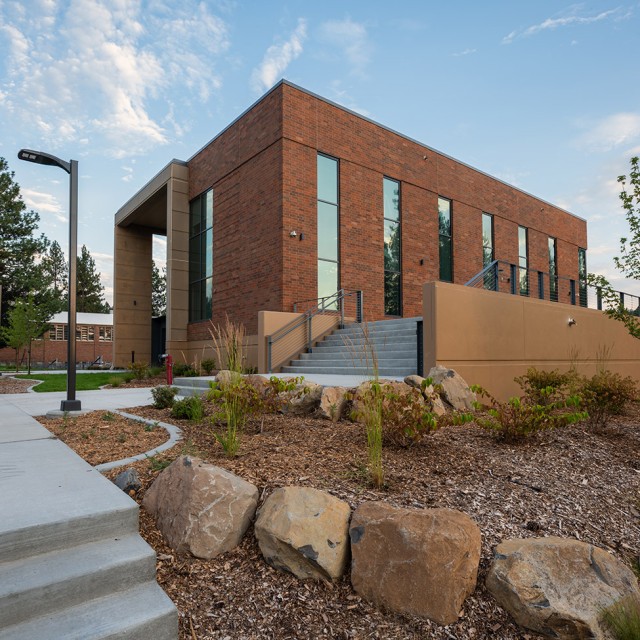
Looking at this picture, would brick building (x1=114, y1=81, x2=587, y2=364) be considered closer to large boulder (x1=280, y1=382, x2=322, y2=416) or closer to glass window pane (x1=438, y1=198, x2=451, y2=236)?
glass window pane (x1=438, y1=198, x2=451, y2=236)

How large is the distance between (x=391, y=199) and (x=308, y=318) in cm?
592

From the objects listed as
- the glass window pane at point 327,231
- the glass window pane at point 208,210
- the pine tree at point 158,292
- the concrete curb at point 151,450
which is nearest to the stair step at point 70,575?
the concrete curb at point 151,450

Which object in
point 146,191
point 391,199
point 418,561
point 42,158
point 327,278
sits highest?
point 146,191

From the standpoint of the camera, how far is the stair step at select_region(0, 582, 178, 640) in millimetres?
1933

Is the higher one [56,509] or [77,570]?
[56,509]

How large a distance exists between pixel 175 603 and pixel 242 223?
13.6 meters

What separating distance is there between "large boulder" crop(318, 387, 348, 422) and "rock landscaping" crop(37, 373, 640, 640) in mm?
1721

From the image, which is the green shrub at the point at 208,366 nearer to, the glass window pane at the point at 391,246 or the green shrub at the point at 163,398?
the glass window pane at the point at 391,246

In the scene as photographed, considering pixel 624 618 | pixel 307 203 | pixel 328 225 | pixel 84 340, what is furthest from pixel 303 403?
pixel 84 340

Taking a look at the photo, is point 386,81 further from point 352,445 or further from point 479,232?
point 479,232

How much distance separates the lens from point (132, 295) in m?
22.3

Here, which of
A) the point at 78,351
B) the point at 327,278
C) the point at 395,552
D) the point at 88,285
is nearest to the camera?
the point at 395,552

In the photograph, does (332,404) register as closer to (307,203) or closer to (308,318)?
(308,318)

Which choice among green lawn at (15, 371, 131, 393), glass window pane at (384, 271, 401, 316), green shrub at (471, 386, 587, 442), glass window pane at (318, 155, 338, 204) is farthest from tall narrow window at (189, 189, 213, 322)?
green shrub at (471, 386, 587, 442)
